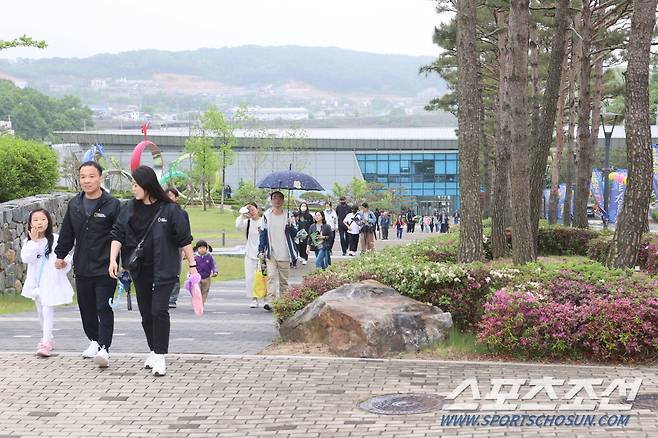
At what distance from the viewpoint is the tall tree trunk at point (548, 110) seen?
18.1m

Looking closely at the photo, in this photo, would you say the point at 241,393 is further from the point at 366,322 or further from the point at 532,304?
the point at 532,304

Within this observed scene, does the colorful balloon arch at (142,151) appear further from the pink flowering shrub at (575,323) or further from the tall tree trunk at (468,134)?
the pink flowering shrub at (575,323)

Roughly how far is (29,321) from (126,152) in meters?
94.9

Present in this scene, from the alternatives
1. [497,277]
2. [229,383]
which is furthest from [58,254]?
[497,277]

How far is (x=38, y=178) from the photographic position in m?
21.6

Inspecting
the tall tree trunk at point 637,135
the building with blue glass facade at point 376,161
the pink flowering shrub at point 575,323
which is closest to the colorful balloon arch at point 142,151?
the tall tree trunk at point 637,135

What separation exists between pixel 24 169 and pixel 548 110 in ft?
34.0

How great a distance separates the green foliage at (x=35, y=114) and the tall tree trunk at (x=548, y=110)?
159762 mm

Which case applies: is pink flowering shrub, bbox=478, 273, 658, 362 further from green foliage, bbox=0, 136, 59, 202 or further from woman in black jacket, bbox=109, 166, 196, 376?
green foliage, bbox=0, 136, 59, 202

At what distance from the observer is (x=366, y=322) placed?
9.83 metres

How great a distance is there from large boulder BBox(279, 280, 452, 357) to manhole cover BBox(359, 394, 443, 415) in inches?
66.7

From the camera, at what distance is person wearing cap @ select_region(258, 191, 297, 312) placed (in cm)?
1443

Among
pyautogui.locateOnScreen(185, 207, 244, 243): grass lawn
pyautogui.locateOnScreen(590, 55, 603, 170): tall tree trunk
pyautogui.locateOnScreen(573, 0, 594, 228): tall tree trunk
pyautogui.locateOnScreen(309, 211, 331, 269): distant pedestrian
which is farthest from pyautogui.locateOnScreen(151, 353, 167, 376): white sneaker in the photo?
pyautogui.locateOnScreen(590, 55, 603, 170): tall tree trunk

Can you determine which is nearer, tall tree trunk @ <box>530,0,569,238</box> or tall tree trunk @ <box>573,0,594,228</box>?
tall tree trunk @ <box>530,0,569,238</box>
